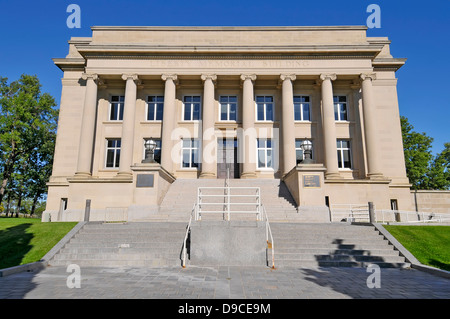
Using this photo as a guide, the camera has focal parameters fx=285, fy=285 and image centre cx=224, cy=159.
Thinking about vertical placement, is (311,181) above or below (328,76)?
below

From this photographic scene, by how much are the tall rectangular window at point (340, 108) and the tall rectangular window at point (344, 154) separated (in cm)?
222

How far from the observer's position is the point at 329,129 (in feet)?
75.5

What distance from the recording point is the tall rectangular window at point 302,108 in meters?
25.8

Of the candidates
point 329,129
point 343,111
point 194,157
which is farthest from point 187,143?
point 343,111

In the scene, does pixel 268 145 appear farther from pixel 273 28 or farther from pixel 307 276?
pixel 307 276

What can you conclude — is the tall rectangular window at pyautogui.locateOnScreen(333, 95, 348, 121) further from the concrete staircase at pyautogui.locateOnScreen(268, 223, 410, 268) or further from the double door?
the concrete staircase at pyautogui.locateOnScreen(268, 223, 410, 268)

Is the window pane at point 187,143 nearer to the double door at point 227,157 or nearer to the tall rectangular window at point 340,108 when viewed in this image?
the double door at point 227,157

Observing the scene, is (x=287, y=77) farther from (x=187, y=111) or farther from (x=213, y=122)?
(x=187, y=111)

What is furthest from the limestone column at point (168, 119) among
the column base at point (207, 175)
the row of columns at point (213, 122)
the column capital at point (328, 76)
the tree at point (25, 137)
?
the tree at point (25, 137)

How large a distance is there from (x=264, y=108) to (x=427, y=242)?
17.2 metres

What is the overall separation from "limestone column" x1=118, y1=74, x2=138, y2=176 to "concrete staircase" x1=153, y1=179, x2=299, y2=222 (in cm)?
474

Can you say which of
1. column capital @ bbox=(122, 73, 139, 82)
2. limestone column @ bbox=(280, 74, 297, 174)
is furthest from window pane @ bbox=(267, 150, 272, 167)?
column capital @ bbox=(122, 73, 139, 82)

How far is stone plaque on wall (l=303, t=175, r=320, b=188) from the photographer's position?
1661 centimetres
